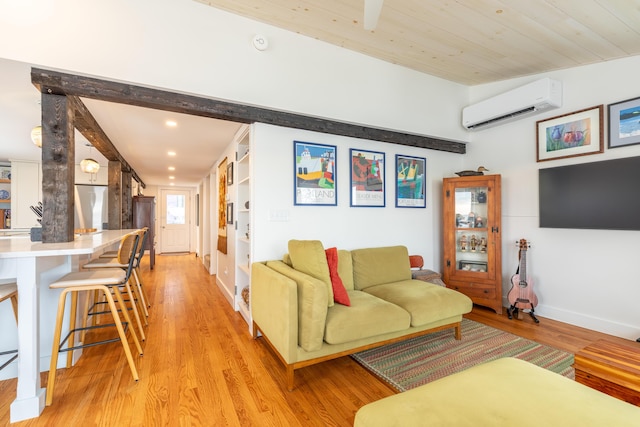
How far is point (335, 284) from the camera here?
7.55 ft

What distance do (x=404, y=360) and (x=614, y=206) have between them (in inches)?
97.3

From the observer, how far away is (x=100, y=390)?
6.19 feet

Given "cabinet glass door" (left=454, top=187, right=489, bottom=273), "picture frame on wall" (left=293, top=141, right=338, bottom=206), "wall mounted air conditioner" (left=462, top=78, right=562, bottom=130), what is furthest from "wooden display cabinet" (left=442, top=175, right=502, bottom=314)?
"picture frame on wall" (left=293, top=141, right=338, bottom=206)

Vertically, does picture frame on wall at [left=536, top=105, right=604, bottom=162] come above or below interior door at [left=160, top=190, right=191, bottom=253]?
above

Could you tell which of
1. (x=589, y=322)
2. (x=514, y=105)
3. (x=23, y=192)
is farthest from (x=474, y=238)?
(x=23, y=192)

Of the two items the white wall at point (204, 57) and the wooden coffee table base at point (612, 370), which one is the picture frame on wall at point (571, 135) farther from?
the wooden coffee table base at point (612, 370)

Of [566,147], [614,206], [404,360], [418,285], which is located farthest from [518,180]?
[404,360]

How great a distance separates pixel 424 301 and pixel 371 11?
217 centimetres

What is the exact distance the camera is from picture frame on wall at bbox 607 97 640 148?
2.64 metres

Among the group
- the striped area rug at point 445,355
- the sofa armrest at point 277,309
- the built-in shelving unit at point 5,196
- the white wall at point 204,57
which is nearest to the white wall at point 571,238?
the striped area rug at point 445,355

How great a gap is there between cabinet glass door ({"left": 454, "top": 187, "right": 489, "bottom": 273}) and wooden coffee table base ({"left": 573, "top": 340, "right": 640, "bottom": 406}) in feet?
7.26

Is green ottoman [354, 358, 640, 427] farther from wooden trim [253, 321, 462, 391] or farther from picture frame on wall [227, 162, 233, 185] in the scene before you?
picture frame on wall [227, 162, 233, 185]

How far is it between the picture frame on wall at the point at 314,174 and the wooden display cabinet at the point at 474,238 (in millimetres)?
1659

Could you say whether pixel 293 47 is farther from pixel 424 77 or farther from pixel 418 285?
pixel 418 285
